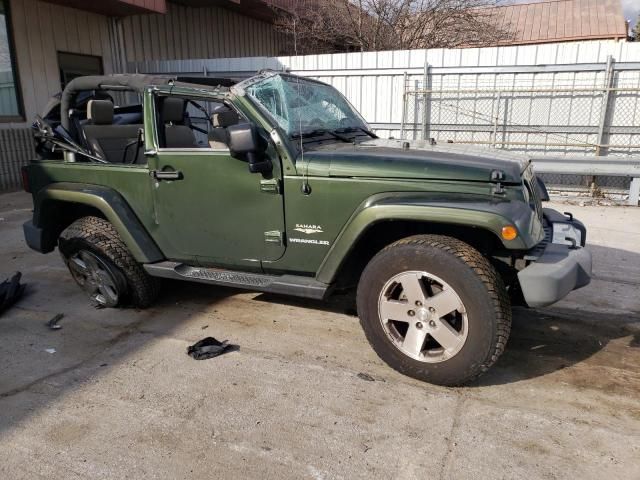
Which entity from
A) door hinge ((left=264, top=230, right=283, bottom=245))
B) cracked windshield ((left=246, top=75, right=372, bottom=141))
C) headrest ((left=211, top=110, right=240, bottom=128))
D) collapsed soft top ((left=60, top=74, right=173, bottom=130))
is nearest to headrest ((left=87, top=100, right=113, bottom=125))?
collapsed soft top ((left=60, top=74, right=173, bottom=130))

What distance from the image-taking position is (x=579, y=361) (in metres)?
3.38

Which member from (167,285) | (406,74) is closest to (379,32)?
(406,74)

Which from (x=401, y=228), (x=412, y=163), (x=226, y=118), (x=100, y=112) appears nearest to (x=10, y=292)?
(x=100, y=112)

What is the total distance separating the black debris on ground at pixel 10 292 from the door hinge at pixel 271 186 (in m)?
2.69

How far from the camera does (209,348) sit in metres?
3.51

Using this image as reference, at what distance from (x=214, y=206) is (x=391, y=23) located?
13.0m

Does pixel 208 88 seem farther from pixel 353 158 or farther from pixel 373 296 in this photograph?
pixel 373 296

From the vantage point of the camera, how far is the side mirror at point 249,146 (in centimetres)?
309

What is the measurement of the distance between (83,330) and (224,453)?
6.57ft

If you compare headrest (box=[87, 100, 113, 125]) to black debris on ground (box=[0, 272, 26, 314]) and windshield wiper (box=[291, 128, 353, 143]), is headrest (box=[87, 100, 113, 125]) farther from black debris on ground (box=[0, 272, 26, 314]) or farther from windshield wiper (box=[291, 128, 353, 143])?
windshield wiper (box=[291, 128, 353, 143])

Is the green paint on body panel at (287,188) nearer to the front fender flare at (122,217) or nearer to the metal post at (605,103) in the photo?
the front fender flare at (122,217)

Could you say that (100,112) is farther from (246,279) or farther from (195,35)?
(195,35)

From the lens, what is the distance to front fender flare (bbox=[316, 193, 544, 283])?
2.75 metres

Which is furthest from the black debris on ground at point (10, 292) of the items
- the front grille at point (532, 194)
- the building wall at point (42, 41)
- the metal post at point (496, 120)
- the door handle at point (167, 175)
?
the metal post at point (496, 120)
